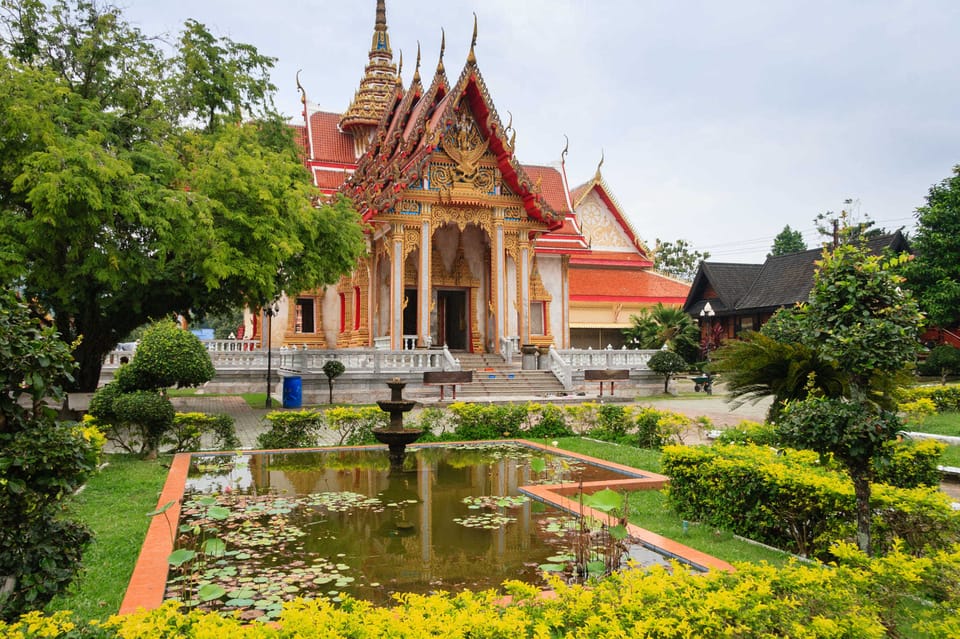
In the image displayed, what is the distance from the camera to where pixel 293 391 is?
17.0 m

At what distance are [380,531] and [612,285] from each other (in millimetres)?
28167

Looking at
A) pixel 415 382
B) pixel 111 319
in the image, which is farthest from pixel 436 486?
pixel 415 382

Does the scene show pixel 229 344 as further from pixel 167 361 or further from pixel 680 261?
pixel 680 261

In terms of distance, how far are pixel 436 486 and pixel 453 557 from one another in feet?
9.06

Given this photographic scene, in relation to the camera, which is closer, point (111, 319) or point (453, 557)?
point (453, 557)

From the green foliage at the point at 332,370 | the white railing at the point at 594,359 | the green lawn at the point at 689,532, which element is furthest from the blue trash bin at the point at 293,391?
the green lawn at the point at 689,532

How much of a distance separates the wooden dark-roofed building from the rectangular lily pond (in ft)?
78.1

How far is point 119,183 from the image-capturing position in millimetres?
10992

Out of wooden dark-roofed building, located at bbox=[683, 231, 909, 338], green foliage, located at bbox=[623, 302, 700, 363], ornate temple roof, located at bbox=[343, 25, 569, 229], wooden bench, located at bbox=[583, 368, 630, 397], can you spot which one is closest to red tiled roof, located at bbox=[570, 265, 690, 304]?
green foliage, located at bbox=[623, 302, 700, 363]

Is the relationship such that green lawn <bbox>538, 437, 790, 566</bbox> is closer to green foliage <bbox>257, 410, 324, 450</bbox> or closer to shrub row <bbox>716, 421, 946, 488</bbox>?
shrub row <bbox>716, 421, 946, 488</bbox>

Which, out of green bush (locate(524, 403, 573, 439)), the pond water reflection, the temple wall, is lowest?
the pond water reflection

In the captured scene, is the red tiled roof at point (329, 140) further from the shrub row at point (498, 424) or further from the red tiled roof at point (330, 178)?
the shrub row at point (498, 424)

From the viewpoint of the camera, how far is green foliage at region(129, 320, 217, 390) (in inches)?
402

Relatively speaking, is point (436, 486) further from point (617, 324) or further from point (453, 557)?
point (617, 324)
